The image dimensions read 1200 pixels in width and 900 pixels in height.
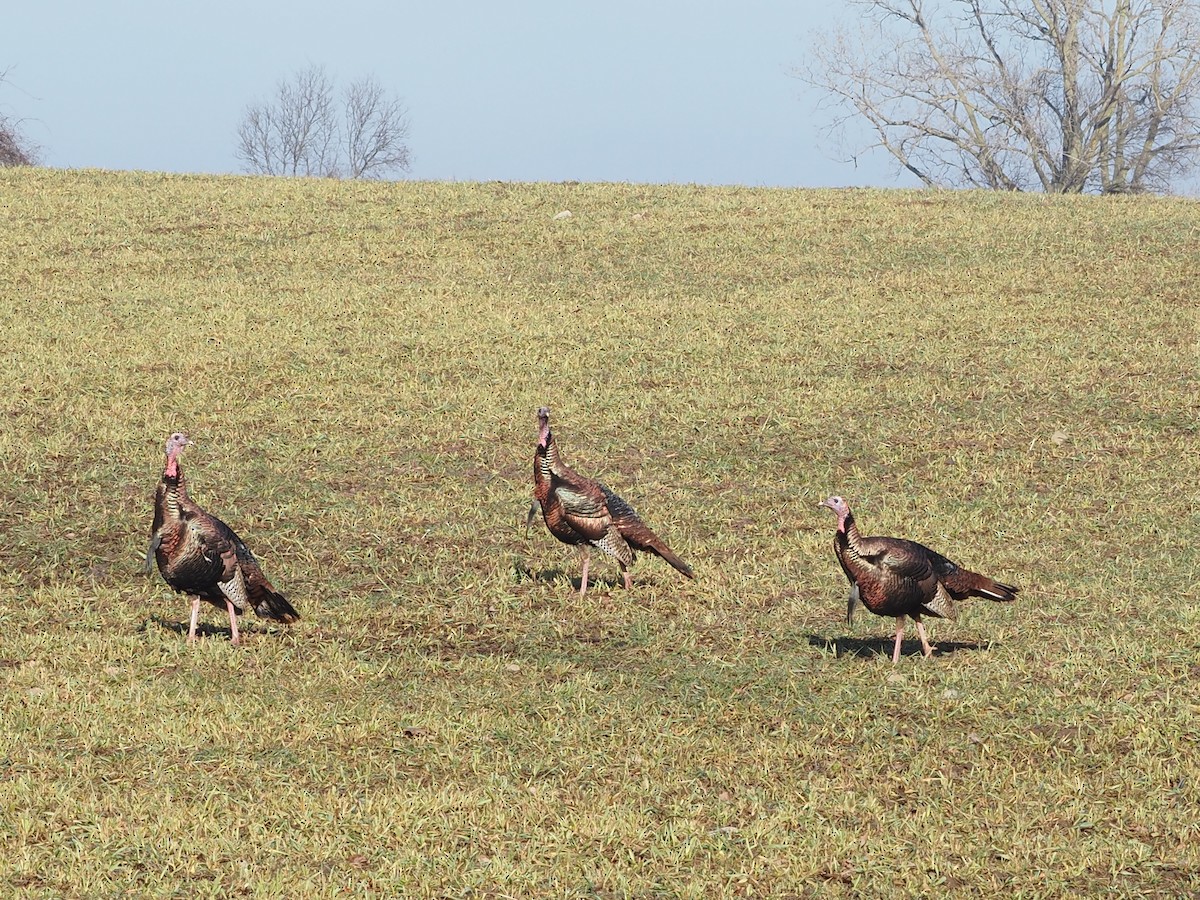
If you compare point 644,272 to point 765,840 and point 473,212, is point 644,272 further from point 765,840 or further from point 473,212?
point 765,840

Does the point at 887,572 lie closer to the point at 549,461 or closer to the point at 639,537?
the point at 639,537

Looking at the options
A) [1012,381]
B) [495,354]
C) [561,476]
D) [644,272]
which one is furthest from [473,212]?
[561,476]

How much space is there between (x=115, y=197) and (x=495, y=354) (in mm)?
16585

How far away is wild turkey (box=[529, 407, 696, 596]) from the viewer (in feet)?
37.4

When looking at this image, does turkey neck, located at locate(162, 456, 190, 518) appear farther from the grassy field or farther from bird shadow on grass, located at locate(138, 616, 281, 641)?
bird shadow on grass, located at locate(138, 616, 281, 641)

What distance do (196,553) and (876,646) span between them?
5.27 metres

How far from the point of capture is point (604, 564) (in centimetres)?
1339

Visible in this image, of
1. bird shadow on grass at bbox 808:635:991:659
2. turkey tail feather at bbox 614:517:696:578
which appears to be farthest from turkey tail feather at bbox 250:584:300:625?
bird shadow on grass at bbox 808:635:991:659

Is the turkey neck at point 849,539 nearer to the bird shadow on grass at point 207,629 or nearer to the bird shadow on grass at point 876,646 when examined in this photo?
the bird shadow on grass at point 876,646

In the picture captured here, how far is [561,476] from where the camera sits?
450 inches

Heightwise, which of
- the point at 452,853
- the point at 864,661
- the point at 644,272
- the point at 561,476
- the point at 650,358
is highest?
the point at 644,272

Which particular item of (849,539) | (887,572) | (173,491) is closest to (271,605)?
(173,491)

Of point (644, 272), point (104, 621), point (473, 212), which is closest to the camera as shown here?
point (104, 621)

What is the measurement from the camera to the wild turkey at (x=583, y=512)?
37.4ft
